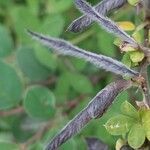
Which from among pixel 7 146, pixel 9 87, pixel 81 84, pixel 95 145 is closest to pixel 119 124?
pixel 95 145

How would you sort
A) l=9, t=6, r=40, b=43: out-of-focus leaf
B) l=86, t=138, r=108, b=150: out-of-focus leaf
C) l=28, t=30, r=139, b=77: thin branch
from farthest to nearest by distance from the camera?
l=9, t=6, r=40, b=43: out-of-focus leaf < l=86, t=138, r=108, b=150: out-of-focus leaf < l=28, t=30, r=139, b=77: thin branch

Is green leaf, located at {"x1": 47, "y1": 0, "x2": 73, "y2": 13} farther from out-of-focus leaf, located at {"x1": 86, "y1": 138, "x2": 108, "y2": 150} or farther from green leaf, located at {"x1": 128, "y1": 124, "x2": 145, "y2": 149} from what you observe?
green leaf, located at {"x1": 128, "y1": 124, "x2": 145, "y2": 149}

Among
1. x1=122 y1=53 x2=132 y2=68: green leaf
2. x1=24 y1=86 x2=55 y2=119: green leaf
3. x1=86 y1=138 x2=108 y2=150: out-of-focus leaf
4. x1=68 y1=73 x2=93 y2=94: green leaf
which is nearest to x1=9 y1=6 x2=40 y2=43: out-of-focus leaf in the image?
x1=68 y1=73 x2=93 y2=94: green leaf

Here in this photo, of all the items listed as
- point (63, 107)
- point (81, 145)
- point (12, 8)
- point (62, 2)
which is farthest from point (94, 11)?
point (12, 8)

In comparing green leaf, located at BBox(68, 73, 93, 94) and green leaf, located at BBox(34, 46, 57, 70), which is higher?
green leaf, located at BBox(34, 46, 57, 70)

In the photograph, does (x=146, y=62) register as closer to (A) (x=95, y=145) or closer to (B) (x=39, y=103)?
(A) (x=95, y=145)

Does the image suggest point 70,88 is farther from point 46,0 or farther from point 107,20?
point 107,20
